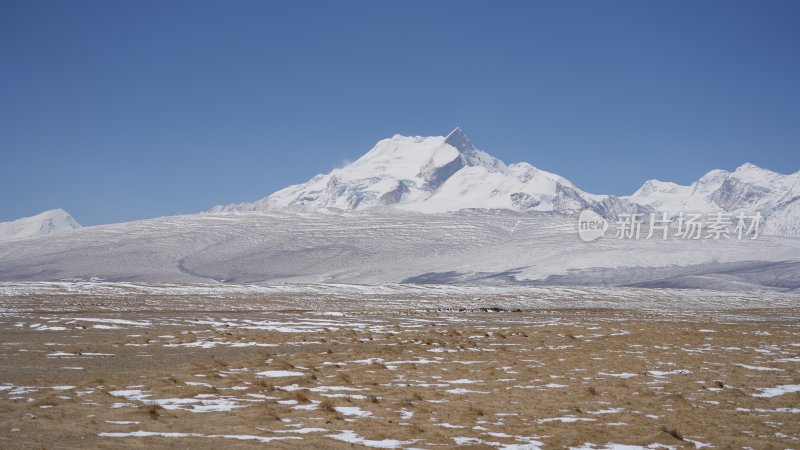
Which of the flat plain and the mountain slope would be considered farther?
the mountain slope

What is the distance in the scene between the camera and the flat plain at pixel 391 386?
1162 cm

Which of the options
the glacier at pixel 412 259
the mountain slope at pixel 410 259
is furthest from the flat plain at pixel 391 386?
the mountain slope at pixel 410 259

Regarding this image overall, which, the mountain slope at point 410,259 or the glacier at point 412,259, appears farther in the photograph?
the mountain slope at point 410,259

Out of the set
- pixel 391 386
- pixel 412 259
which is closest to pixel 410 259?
pixel 412 259

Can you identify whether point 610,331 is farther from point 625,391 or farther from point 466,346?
point 625,391

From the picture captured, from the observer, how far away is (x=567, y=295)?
83.4 metres

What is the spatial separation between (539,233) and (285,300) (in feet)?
464

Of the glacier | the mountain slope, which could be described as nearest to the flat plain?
the glacier

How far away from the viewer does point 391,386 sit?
55.2ft

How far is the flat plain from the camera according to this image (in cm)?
1162

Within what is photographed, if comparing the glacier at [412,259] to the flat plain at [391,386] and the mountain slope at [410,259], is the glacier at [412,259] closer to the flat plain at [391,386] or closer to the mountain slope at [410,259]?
the mountain slope at [410,259]

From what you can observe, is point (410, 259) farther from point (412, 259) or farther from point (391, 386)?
point (391, 386)

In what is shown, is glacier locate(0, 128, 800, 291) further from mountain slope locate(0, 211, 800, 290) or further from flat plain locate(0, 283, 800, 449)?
flat plain locate(0, 283, 800, 449)

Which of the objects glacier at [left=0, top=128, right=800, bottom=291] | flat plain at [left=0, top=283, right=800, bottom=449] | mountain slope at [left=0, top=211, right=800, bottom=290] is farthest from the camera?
mountain slope at [left=0, top=211, right=800, bottom=290]
